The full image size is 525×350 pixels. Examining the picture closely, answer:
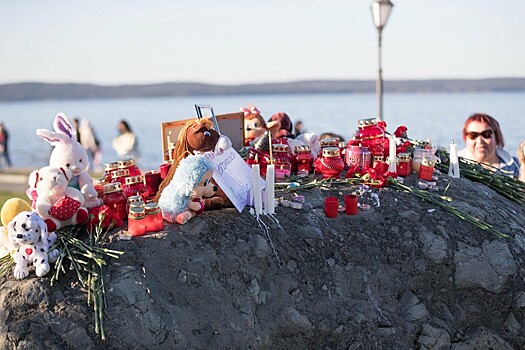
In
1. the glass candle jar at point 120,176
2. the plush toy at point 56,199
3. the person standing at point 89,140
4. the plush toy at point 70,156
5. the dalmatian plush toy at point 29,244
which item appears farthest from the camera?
the person standing at point 89,140

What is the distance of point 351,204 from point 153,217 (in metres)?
1.24

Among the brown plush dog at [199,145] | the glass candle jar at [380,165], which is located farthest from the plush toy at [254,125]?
the brown plush dog at [199,145]

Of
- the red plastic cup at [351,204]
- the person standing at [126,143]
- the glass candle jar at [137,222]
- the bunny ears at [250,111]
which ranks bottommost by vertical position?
the person standing at [126,143]

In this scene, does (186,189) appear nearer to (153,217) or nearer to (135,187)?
(153,217)

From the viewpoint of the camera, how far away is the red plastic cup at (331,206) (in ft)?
13.1

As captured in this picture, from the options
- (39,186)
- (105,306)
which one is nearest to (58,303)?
(105,306)

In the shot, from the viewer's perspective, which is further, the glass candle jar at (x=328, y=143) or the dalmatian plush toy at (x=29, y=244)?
the glass candle jar at (x=328, y=143)

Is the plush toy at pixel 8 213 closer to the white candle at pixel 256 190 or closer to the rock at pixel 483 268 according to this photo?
the white candle at pixel 256 190

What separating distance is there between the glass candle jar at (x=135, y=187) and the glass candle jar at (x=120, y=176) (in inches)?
2.0

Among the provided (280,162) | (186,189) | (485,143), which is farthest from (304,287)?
(485,143)

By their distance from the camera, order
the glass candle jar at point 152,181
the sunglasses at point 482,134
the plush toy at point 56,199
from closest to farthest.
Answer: the plush toy at point 56,199
the glass candle jar at point 152,181
the sunglasses at point 482,134

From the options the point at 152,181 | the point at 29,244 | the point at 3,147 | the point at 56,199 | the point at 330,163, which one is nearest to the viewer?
the point at 29,244

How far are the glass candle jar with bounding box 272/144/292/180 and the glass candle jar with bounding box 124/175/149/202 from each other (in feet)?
2.99

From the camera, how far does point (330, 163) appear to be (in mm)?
4340
